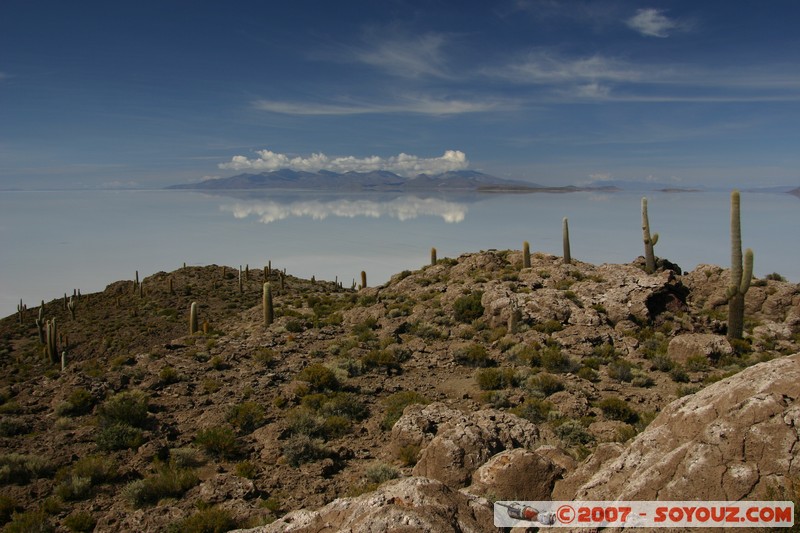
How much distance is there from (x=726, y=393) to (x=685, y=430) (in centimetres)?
72

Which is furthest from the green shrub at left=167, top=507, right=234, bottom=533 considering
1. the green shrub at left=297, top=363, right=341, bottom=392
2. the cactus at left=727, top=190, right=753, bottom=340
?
the cactus at left=727, top=190, right=753, bottom=340

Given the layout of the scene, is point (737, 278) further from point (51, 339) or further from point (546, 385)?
point (51, 339)

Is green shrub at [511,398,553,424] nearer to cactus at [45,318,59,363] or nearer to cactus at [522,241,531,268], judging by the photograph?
cactus at [522,241,531,268]

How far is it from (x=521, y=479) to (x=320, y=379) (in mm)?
9346

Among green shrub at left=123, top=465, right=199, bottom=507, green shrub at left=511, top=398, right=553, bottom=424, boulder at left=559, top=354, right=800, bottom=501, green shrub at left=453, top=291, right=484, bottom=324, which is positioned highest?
boulder at left=559, top=354, right=800, bottom=501

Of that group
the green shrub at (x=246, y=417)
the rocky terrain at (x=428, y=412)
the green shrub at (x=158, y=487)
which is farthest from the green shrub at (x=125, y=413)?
the green shrub at (x=158, y=487)

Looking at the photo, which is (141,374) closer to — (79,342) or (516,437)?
(516,437)

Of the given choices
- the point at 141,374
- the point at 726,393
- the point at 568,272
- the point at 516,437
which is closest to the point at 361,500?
the point at 726,393

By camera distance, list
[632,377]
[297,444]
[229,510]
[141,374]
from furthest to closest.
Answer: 1. [141,374]
2. [632,377]
3. [297,444]
4. [229,510]

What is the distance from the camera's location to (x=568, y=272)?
89.1 ft

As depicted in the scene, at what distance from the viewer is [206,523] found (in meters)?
7.73

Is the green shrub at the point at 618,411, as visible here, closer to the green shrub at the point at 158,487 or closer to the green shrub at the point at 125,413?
the green shrub at the point at 158,487

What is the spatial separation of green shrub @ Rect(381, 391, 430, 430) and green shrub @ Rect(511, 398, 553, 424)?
8.94 ft

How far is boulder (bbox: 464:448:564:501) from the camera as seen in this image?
6.88 meters
